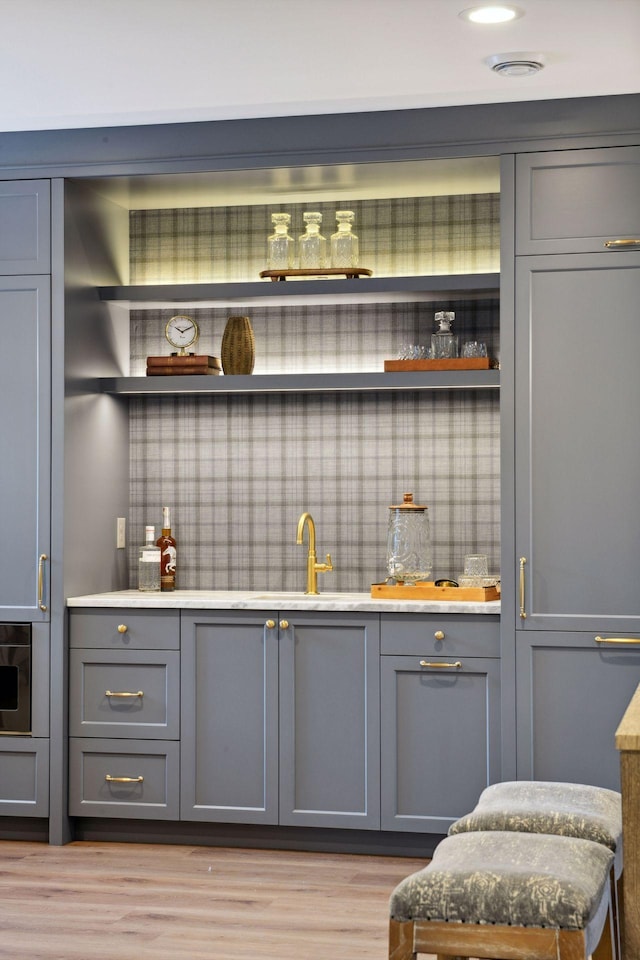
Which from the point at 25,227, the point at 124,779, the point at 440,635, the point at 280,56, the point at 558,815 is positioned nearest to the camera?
the point at 558,815

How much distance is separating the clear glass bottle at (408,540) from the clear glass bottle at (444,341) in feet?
1.73

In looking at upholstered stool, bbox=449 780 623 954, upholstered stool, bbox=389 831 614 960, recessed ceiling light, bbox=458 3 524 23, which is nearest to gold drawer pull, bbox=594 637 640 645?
upholstered stool, bbox=449 780 623 954

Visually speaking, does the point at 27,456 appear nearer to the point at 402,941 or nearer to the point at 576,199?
the point at 576,199

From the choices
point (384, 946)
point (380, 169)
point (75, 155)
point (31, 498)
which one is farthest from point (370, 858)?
point (75, 155)

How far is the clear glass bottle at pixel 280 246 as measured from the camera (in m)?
4.42

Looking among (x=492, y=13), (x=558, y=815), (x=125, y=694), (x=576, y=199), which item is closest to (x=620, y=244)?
(x=576, y=199)

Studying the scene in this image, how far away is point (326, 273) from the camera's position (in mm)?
4328

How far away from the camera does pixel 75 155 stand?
4227 mm

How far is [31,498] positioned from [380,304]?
1.53 m

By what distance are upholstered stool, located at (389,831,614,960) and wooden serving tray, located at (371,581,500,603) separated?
6.10ft

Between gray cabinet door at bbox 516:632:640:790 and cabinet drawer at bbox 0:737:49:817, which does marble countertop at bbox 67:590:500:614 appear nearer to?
gray cabinet door at bbox 516:632:640:790

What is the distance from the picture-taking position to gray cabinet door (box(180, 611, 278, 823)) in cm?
407

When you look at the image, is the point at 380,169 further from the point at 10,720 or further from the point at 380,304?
the point at 10,720

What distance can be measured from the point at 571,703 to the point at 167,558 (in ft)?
5.53
